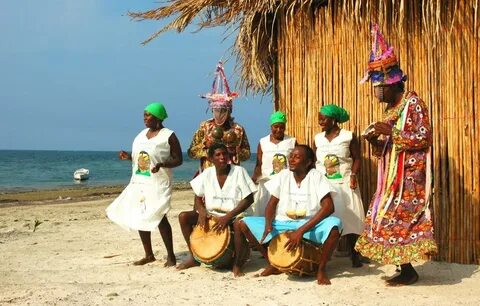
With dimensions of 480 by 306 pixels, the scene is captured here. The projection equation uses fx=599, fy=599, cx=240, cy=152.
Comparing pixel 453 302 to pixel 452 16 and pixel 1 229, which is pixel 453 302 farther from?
pixel 1 229

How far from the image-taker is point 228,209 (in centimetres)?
542

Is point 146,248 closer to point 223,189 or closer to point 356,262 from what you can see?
point 223,189

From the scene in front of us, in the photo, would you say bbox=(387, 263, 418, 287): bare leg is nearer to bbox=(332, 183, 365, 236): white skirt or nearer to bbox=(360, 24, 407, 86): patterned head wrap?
bbox=(332, 183, 365, 236): white skirt

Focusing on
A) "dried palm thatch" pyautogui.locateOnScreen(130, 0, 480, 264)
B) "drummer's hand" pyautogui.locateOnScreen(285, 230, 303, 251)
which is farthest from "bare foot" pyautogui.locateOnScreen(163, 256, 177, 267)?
"dried palm thatch" pyautogui.locateOnScreen(130, 0, 480, 264)

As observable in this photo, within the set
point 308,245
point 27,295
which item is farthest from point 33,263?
point 308,245

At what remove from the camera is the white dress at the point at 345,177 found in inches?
217

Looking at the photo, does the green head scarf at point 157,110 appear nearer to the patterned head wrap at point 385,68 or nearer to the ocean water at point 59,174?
the patterned head wrap at point 385,68

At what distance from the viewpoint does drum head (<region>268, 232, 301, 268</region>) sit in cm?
486

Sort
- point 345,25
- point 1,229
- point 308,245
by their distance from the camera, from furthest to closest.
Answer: point 1,229 → point 345,25 → point 308,245

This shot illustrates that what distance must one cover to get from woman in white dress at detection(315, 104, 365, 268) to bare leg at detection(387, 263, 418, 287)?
76 centimetres

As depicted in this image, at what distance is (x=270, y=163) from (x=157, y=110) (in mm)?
1216

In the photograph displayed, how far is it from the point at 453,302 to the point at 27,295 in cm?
322

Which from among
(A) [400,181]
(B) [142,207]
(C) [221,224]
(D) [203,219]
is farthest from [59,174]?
(A) [400,181]

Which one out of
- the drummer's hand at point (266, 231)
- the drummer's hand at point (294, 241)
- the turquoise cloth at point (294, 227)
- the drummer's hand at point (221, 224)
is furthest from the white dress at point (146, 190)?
the drummer's hand at point (294, 241)
